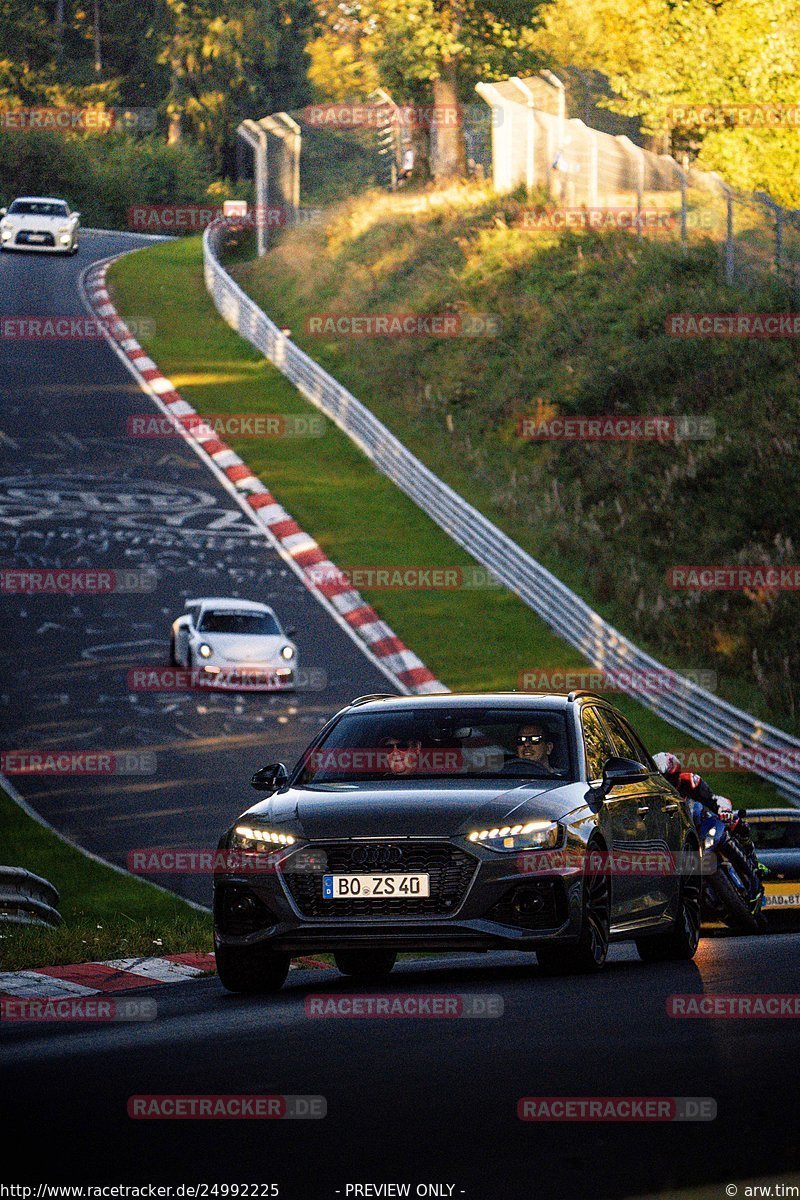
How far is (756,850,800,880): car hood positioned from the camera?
15.4 metres

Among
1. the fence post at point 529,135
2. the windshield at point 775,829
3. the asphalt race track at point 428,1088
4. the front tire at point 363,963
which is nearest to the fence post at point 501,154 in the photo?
the fence post at point 529,135

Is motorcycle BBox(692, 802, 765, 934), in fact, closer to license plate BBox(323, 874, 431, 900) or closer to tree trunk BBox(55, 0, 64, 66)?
license plate BBox(323, 874, 431, 900)

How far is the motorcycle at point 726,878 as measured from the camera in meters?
13.5

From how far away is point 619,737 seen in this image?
38.0 ft

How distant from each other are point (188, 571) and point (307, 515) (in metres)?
4.39

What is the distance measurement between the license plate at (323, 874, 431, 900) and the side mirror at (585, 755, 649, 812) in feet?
3.70

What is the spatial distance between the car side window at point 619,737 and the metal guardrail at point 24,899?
410cm

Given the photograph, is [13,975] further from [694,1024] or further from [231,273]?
[231,273]

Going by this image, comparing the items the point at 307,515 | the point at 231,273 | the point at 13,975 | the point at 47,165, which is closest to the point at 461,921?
the point at 13,975

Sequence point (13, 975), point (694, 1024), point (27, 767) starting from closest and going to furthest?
1. point (694, 1024)
2. point (13, 975)
3. point (27, 767)

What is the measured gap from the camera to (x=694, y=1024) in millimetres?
8297

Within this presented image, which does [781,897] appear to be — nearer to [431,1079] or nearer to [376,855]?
[376,855]

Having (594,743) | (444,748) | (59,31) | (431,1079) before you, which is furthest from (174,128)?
(431,1079)

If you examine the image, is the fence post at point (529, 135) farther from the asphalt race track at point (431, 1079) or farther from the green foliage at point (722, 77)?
the asphalt race track at point (431, 1079)
